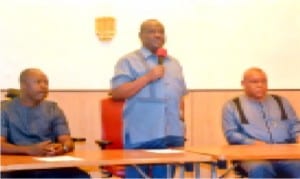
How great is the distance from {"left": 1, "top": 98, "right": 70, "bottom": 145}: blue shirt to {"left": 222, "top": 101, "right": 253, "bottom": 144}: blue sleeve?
3.80 ft

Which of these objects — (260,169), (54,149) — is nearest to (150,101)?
(54,149)

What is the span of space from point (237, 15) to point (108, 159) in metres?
2.94

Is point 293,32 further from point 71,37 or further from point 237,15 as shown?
point 71,37

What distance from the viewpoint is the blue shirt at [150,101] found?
3750 mm

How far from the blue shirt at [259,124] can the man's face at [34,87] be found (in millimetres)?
1330

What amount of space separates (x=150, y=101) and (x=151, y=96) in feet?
0.11

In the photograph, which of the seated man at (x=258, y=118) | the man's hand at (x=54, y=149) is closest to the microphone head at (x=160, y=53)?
the seated man at (x=258, y=118)

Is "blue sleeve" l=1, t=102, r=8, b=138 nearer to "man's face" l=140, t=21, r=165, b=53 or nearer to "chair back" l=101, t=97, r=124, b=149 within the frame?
"chair back" l=101, t=97, r=124, b=149

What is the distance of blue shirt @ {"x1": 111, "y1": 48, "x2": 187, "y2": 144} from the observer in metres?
3.75

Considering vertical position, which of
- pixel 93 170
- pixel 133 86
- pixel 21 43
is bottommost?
pixel 93 170

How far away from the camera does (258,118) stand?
14.0ft

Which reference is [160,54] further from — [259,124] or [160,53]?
[259,124]

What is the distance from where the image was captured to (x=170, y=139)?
3.82 meters

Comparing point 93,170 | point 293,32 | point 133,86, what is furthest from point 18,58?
point 293,32
